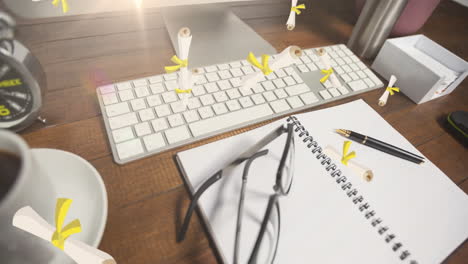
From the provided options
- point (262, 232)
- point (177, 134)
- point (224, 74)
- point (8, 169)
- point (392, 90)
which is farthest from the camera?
point (392, 90)

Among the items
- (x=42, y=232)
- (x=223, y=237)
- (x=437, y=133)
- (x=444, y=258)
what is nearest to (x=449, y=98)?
(x=437, y=133)

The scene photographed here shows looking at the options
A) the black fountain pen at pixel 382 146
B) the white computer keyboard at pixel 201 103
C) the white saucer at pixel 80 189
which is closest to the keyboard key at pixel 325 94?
the white computer keyboard at pixel 201 103

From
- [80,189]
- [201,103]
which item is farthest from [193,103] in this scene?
[80,189]

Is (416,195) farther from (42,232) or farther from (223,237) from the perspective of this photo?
(42,232)

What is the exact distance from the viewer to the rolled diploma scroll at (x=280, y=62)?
0.40 m

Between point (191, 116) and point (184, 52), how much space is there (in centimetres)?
11

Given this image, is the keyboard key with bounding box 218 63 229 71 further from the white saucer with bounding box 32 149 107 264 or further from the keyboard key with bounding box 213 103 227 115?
the white saucer with bounding box 32 149 107 264

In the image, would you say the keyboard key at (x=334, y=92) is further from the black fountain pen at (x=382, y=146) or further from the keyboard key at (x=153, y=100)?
the keyboard key at (x=153, y=100)

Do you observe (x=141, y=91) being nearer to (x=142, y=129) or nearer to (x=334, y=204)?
(x=142, y=129)

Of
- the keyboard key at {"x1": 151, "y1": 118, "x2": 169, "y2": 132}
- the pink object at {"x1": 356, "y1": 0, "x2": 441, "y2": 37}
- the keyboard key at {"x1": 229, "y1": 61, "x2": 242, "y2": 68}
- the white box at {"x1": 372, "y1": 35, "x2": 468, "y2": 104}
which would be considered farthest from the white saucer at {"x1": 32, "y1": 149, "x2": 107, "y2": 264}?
the pink object at {"x1": 356, "y1": 0, "x2": 441, "y2": 37}

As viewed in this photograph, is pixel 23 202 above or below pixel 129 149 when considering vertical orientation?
above

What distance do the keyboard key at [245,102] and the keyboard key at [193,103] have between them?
0.08 m

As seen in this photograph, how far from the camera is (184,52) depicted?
365mm

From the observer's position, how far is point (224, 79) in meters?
0.50
